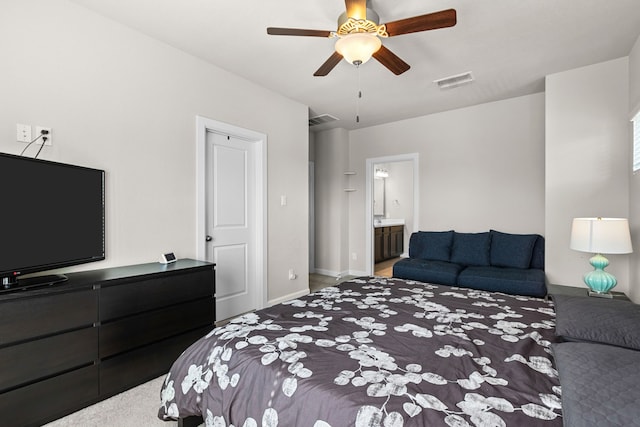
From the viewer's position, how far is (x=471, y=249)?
410cm

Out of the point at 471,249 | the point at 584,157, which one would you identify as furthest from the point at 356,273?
the point at 584,157

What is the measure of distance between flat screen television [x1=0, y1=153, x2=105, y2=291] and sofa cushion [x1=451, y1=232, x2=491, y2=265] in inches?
158

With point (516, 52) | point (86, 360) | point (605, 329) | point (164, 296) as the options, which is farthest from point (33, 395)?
point (516, 52)

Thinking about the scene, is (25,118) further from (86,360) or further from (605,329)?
(605,329)

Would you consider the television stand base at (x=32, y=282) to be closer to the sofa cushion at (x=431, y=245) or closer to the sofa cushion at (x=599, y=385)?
the sofa cushion at (x=599, y=385)

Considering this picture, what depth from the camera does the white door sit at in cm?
330

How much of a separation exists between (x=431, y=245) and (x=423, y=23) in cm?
317

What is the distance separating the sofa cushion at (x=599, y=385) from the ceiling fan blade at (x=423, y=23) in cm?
180

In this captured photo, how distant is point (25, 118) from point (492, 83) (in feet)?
14.4

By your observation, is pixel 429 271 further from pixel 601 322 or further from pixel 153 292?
pixel 153 292

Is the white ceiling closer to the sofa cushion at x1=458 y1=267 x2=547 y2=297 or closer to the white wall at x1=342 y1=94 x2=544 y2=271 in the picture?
the white wall at x1=342 y1=94 x2=544 y2=271

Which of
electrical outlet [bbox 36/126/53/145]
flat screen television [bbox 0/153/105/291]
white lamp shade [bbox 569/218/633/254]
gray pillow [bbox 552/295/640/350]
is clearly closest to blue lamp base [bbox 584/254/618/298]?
white lamp shade [bbox 569/218/633/254]

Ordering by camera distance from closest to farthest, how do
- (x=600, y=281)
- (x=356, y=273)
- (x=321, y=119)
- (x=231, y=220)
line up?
(x=600, y=281)
(x=231, y=220)
(x=321, y=119)
(x=356, y=273)

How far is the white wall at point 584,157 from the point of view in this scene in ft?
9.89
